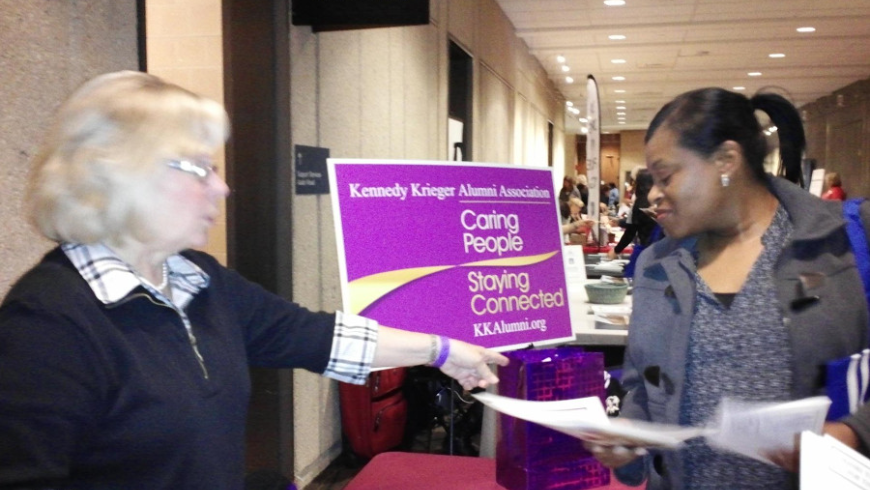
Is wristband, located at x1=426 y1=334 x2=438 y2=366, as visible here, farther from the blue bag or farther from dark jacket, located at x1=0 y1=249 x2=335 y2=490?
the blue bag

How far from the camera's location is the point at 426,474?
5.21ft

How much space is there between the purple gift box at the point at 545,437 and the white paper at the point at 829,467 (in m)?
0.67

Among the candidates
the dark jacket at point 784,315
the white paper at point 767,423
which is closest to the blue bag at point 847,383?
the dark jacket at point 784,315

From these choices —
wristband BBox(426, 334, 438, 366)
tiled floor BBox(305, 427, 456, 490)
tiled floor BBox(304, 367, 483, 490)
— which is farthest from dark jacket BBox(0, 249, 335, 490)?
tiled floor BBox(304, 367, 483, 490)

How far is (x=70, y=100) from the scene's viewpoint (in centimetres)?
100

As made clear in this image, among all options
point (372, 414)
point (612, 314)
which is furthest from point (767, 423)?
point (372, 414)

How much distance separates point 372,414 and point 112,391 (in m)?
2.90

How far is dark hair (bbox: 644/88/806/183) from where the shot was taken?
1.34 metres

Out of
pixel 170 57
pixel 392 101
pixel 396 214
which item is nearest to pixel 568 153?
pixel 392 101

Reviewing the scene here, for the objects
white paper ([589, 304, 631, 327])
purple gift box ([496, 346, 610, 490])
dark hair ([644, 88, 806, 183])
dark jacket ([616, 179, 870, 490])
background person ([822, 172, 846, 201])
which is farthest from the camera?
background person ([822, 172, 846, 201])

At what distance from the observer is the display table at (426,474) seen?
153cm

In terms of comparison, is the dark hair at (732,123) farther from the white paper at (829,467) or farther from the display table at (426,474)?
the display table at (426,474)

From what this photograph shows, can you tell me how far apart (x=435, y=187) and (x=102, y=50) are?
0.96 metres

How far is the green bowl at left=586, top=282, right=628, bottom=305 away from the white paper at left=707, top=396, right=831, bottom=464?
84.5 inches
